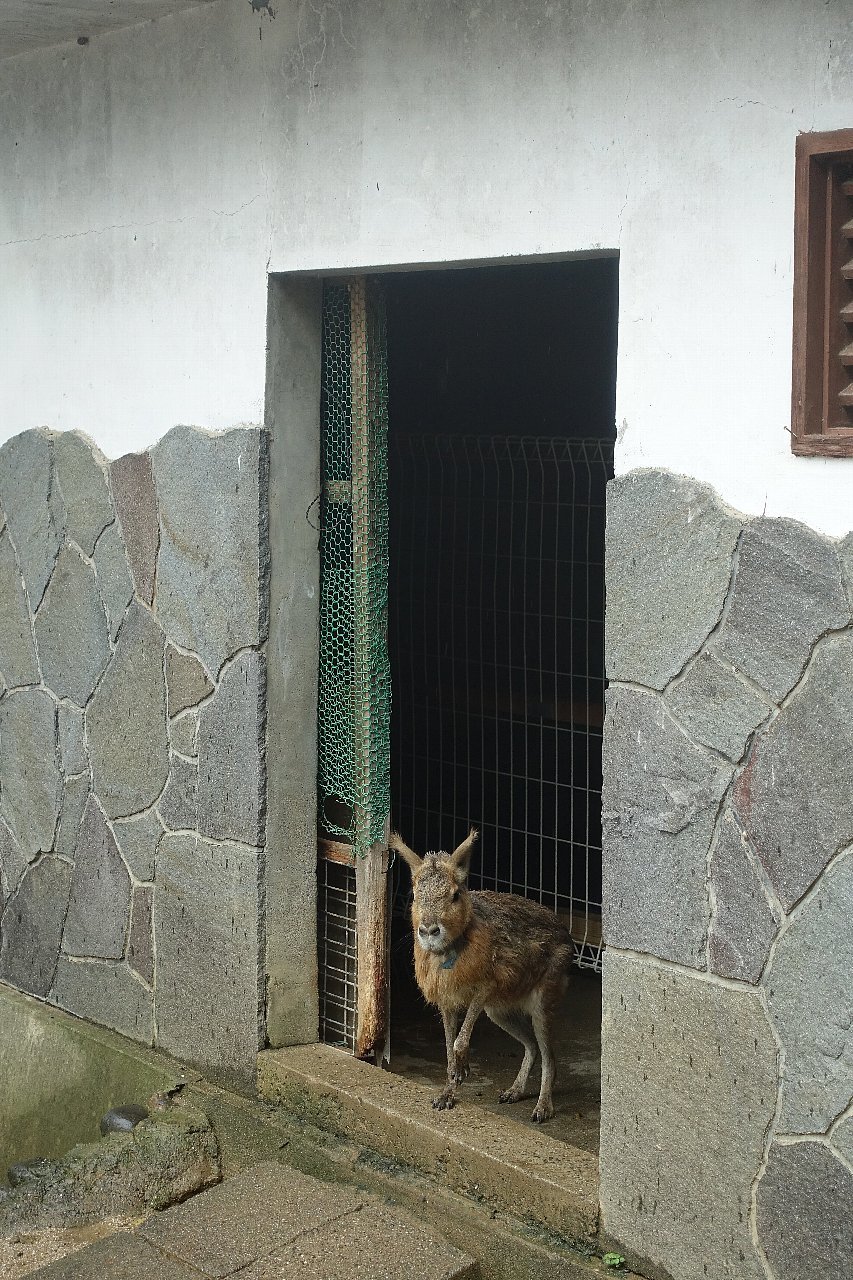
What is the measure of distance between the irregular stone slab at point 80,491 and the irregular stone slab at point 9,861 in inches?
59.0

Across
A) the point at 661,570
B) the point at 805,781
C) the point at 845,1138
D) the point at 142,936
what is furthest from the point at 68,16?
the point at 845,1138

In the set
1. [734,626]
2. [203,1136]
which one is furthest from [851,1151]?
[203,1136]

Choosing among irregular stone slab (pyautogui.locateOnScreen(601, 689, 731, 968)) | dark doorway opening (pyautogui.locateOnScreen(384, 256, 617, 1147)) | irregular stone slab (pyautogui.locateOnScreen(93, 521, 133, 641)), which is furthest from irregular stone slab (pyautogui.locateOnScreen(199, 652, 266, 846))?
dark doorway opening (pyautogui.locateOnScreen(384, 256, 617, 1147))

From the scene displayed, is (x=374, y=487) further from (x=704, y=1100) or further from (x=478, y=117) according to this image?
(x=704, y=1100)

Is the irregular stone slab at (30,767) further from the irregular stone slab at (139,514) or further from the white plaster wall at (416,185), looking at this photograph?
the white plaster wall at (416,185)

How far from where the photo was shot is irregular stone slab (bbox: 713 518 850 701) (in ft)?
12.3

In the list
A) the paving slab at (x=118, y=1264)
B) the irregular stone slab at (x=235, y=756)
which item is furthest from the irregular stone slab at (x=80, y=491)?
the paving slab at (x=118, y=1264)

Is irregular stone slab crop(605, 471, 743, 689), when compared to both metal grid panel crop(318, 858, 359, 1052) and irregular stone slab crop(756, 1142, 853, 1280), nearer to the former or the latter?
irregular stone slab crop(756, 1142, 853, 1280)

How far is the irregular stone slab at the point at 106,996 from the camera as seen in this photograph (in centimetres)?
616

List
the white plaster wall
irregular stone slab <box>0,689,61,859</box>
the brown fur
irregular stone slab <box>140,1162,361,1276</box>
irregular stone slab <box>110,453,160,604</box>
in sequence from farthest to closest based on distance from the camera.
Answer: irregular stone slab <box>0,689,61,859</box>, irregular stone slab <box>110,453,160,604</box>, the brown fur, irregular stone slab <box>140,1162,361,1276</box>, the white plaster wall

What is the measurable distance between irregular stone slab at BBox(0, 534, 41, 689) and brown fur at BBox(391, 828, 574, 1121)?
2.18 metres

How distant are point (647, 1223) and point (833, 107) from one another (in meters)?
3.06

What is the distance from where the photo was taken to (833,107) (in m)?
3.67

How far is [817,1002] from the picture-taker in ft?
12.5
